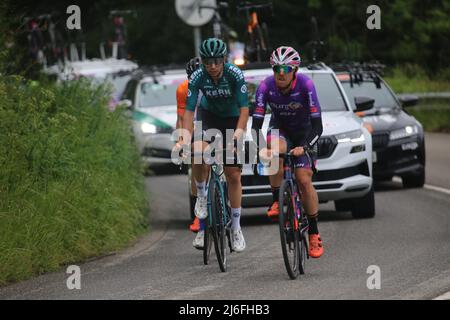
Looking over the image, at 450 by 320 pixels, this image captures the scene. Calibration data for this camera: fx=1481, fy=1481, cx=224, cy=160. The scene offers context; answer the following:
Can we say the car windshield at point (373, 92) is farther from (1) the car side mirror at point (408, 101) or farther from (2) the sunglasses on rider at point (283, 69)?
(2) the sunglasses on rider at point (283, 69)

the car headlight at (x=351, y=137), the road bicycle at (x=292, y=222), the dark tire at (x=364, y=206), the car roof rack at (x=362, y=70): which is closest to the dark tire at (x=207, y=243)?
the road bicycle at (x=292, y=222)

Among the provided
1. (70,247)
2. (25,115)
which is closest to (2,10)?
(25,115)

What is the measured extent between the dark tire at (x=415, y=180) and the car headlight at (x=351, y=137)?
12.6 feet

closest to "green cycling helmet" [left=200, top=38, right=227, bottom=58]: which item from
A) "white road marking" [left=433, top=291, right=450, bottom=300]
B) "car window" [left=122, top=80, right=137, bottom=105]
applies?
"white road marking" [left=433, top=291, right=450, bottom=300]

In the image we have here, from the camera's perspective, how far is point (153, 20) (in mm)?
43406

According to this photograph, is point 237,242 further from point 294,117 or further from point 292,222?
point 294,117

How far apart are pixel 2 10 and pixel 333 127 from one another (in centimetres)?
382

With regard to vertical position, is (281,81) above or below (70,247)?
above

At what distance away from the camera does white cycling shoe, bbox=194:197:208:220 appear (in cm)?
1263

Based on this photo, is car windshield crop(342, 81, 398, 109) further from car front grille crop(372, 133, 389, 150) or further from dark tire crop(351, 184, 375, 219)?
dark tire crop(351, 184, 375, 219)

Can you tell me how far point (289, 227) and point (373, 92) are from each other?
9.58 m

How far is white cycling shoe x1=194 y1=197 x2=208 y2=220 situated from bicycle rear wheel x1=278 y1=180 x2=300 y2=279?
978mm
